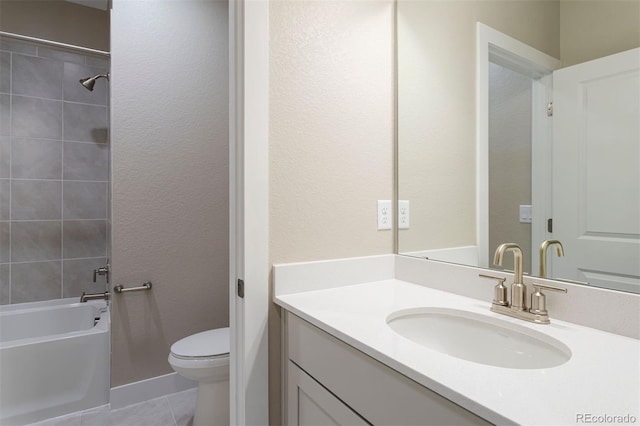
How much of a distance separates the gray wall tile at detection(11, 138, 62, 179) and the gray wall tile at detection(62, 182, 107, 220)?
0.13 metres

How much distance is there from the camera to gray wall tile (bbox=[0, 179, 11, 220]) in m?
2.38

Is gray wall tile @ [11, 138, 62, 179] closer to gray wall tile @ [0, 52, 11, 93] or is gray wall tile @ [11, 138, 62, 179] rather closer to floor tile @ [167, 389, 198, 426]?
gray wall tile @ [0, 52, 11, 93]

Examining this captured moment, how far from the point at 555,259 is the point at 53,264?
3.08 metres

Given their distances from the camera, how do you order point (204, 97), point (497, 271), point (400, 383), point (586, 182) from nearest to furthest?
point (400, 383) → point (586, 182) → point (497, 271) → point (204, 97)

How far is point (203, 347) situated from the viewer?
168 centimetres

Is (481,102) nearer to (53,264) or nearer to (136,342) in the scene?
(136,342)

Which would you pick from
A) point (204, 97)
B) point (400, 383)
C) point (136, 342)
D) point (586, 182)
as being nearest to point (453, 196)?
point (586, 182)

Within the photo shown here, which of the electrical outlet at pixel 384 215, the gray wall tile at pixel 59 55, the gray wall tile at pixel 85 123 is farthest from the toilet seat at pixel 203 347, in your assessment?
the gray wall tile at pixel 59 55

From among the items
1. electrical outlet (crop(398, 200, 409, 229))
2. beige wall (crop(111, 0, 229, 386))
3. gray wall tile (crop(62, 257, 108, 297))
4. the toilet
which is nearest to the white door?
electrical outlet (crop(398, 200, 409, 229))

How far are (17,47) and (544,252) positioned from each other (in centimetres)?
337

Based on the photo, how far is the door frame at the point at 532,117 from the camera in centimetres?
96

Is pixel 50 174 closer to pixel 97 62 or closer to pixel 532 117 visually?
pixel 97 62

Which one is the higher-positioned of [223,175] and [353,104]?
[353,104]

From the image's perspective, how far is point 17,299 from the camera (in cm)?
241
